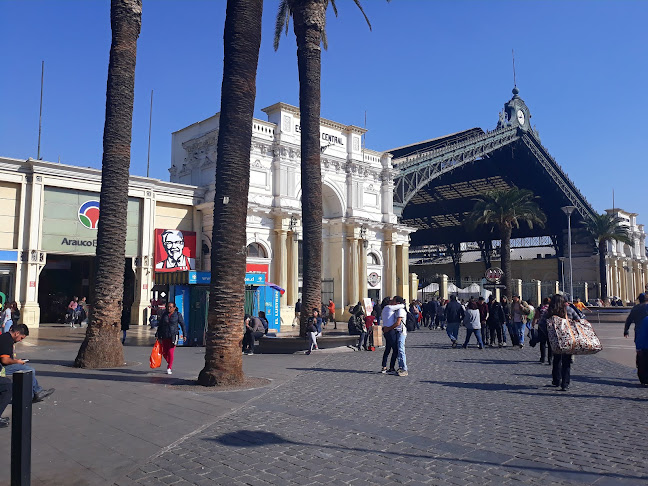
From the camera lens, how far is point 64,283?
108 feet

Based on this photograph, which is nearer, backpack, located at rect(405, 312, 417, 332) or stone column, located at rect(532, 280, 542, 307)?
backpack, located at rect(405, 312, 417, 332)

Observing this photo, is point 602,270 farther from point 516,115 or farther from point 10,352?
point 10,352

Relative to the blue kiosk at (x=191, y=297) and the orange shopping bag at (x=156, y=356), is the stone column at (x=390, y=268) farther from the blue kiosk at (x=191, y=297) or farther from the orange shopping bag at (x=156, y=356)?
the orange shopping bag at (x=156, y=356)

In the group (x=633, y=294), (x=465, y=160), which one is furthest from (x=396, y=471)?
(x=633, y=294)

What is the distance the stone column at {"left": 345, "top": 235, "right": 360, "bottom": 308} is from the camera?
3584 cm

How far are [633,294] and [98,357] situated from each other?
233 ft

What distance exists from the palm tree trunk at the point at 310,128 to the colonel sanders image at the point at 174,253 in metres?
14.5

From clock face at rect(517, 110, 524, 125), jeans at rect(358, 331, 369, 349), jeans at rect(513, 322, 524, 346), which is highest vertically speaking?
clock face at rect(517, 110, 524, 125)

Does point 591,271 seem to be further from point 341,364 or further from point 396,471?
point 396,471

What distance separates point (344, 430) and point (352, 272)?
2965cm

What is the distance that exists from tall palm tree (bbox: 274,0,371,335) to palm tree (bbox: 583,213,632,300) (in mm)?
46481

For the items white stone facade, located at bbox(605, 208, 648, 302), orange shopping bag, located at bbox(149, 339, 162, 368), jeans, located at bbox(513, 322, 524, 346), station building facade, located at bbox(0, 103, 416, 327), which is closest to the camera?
orange shopping bag, located at bbox(149, 339, 162, 368)

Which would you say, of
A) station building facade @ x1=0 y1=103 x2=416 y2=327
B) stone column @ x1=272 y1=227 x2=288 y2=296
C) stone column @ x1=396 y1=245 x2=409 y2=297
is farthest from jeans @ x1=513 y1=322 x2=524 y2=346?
stone column @ x1=396 y1=245 x2=409 y2=297

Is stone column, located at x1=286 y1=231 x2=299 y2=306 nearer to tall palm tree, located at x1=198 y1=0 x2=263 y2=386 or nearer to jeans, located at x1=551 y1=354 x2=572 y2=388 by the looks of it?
tall palm tree, located at x1=198 y1=0 x2=263 y2=386
